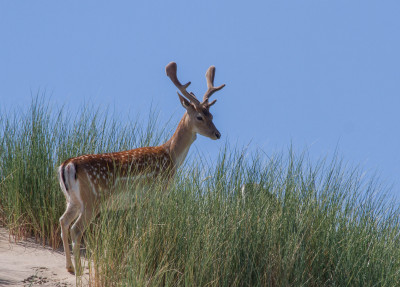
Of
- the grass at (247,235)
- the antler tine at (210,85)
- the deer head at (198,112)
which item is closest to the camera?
the grass at (247,235)

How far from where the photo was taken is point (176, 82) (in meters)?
7.68

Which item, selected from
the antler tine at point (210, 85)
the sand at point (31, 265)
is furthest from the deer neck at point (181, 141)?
the sand at point (31, 265)

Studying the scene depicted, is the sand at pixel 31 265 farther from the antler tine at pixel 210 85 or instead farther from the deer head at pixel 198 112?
the antler tine at pixel 210 85

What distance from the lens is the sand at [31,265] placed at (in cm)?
587

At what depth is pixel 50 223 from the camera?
708 centimetres

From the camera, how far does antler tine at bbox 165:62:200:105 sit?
757 cm

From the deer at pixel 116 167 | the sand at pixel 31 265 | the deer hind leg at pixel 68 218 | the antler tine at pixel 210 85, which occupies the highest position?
the antler tine at pixel 210 85

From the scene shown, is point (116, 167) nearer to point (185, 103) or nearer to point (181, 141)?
point (181, 141)

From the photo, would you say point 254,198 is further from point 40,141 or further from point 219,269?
point 40,141

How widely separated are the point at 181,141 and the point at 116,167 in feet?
3.61

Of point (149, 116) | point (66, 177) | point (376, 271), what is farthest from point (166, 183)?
point (376, 271)

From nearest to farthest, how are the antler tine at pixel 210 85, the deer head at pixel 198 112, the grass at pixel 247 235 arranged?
the grass at pixel 247 235 < the deer head at pixel 198 112 < the antler tine at pixel 210 85

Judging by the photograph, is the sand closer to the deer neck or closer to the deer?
the deer

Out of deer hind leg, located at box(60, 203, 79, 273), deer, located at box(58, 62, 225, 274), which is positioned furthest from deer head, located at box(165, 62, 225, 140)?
deer hind leg, located at box(60, 203, 79, 273)
